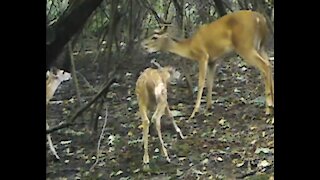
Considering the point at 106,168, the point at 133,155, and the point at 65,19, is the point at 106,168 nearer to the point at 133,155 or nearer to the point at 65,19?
the point at 133,155

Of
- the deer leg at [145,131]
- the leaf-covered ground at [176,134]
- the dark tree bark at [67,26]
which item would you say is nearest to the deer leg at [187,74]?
the leaf-covered ground at [176,134]

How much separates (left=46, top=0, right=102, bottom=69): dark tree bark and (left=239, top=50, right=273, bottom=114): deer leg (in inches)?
21.9

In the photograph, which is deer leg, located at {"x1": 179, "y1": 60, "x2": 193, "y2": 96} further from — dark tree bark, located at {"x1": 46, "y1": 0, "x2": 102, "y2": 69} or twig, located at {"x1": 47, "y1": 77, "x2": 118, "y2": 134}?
dark tree bark, located at {"x1": 46, "y1": 0, "x2": 102, "y2": 69}

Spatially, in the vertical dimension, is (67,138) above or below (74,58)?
below

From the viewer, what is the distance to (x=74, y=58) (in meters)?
1.88

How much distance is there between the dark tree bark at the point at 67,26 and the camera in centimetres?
187

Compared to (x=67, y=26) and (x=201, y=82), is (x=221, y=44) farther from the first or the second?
(x=67, y=26)
